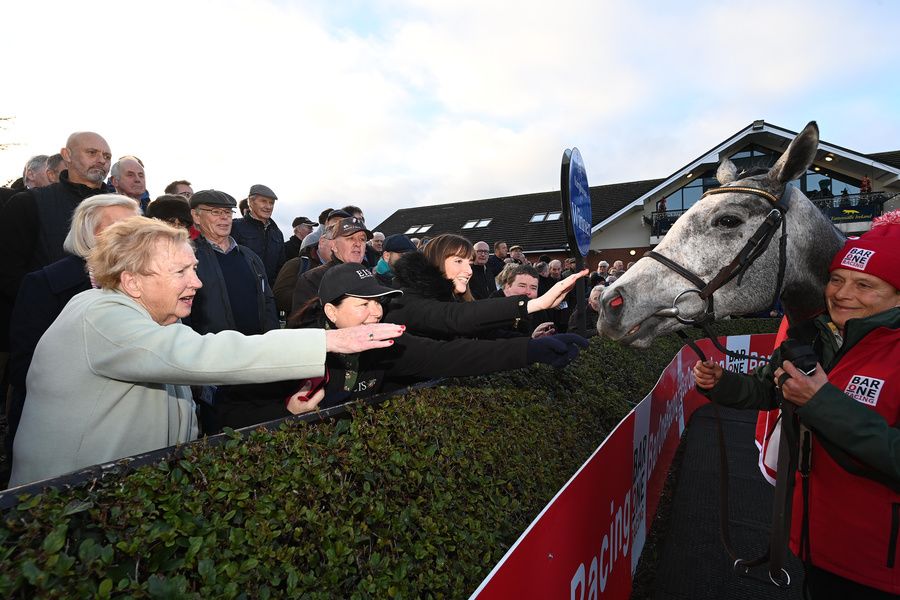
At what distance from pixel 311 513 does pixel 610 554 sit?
96.8 inches

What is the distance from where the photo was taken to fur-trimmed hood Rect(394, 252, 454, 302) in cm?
322

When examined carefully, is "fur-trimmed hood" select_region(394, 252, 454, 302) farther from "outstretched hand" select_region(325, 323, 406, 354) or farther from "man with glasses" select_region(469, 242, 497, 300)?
"man with glasses" select_region(469, 242, 497, 300)

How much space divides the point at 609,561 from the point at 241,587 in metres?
2.66

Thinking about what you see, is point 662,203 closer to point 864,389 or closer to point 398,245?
point 398,245

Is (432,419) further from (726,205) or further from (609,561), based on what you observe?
(726,205)

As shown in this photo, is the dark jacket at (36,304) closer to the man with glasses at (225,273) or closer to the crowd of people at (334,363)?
the crowd of people at (334,363)

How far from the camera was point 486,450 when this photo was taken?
258 cm

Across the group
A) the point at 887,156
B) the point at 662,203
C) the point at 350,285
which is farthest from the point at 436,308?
the point at 887,156

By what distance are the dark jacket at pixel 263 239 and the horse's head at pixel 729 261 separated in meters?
4.26

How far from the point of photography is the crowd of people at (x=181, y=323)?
5.38ft

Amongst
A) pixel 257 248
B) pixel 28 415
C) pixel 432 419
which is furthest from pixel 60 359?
pixel 257 248

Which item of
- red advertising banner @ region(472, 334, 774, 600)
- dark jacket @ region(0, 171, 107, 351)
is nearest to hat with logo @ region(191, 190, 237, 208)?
dark jacket @ region(0, 171, 107, 351)

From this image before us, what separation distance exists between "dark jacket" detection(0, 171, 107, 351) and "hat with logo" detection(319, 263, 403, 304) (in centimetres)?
248

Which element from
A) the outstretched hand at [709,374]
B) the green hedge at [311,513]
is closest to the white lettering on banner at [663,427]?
the green hedge at [311,513]
